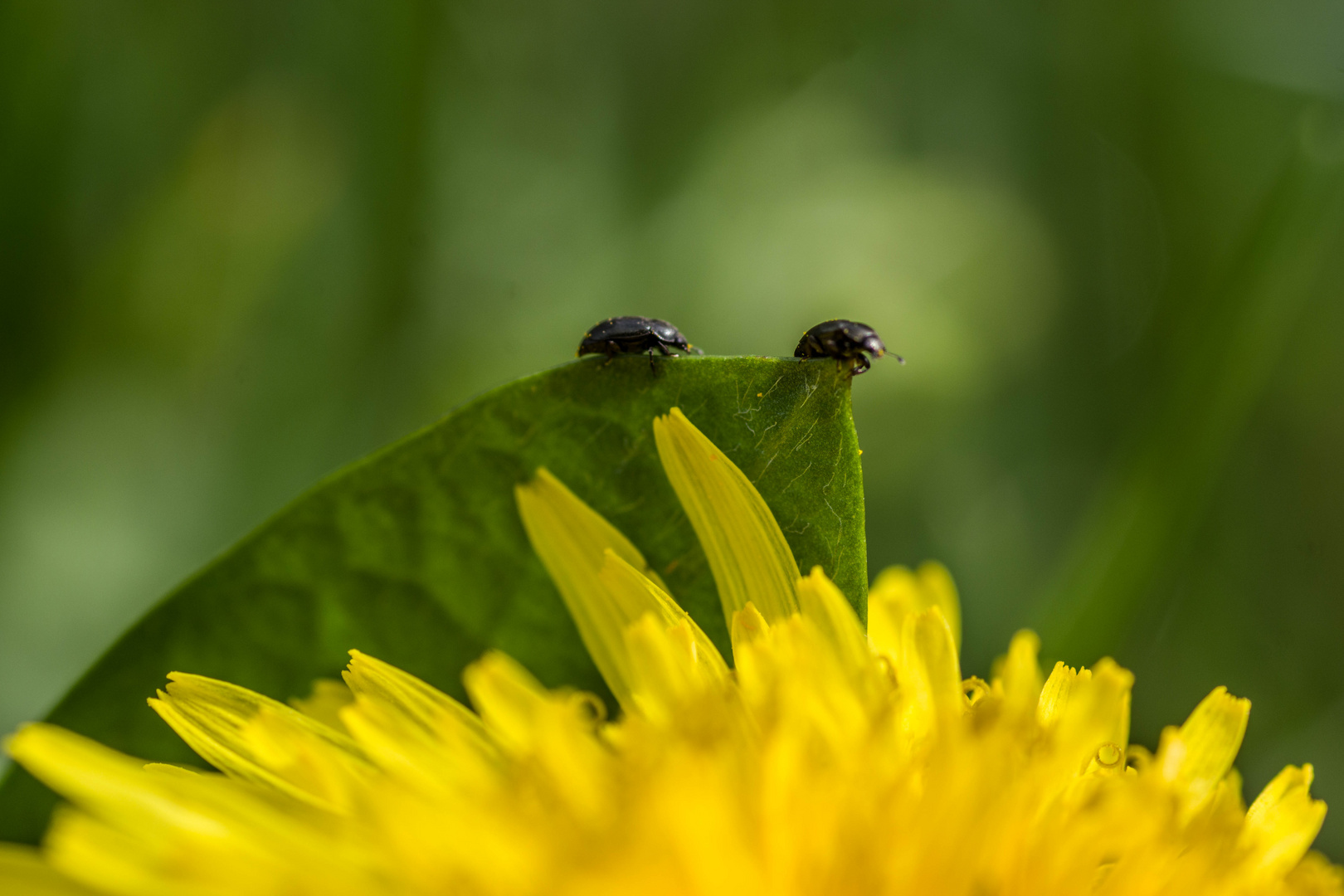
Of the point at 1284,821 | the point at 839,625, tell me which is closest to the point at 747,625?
the point at 839,625

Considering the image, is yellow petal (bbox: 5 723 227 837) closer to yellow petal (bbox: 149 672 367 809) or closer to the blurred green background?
yellow petal (bbox: 149 672 367 809)

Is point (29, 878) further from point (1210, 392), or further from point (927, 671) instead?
point (1210, 392)

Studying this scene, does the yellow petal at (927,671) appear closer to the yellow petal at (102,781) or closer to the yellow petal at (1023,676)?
the yellow petal at (1023,676)

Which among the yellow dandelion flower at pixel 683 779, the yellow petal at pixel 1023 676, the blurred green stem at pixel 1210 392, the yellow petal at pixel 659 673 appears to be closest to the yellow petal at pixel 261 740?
the yellow dandelion flower at pixel 683 779

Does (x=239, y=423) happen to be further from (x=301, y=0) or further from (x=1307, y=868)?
(x=1307, y=868)

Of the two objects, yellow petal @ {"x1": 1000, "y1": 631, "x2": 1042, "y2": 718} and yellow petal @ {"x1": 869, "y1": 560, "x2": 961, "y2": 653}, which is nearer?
yellow petal @ {"x1": 1000, "y1": 631, "x2": 1042, "y2": 718}

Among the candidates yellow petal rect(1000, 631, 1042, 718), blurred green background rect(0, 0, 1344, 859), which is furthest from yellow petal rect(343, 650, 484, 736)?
blurred green background rect(0, 0, 1344, 859)
